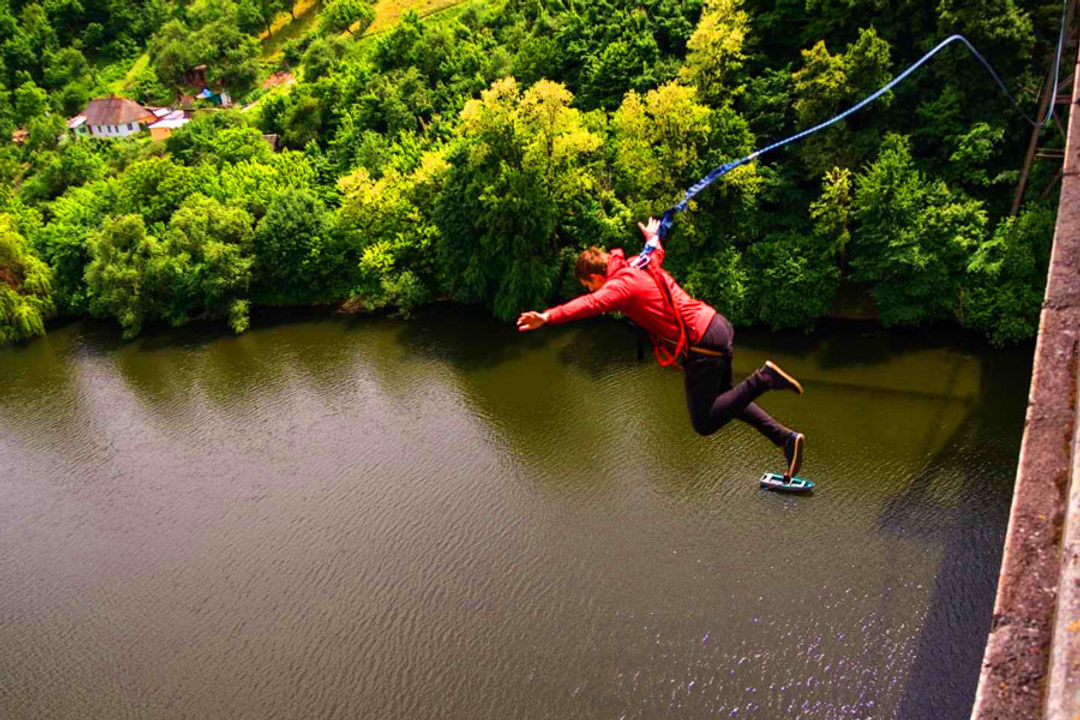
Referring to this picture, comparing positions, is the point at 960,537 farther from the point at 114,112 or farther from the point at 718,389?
the point at 114,112

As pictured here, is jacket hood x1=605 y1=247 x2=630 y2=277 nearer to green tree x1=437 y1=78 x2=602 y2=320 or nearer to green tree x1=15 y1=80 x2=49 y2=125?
green tree x1=437 y1=78 x2=602 y2=320

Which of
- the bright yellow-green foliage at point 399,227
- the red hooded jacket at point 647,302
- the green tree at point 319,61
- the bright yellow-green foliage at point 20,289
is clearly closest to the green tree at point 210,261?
the bright yellow-green foliage at point 399,227

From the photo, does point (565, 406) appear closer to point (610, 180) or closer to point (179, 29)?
point (610, 180)

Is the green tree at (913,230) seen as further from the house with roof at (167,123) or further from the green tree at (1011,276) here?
the house with roof at (167,123)

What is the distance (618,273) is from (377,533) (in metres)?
10.9

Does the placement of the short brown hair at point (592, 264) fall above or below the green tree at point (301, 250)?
above

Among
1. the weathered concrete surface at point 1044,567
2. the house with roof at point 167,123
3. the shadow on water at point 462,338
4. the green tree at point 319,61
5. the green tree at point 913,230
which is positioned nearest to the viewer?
the weathered concrete surface at point 1044,567

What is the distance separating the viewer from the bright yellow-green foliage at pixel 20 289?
27.5 meters

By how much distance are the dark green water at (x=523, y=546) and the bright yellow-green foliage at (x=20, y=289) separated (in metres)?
9.04

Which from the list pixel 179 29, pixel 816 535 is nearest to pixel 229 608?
pixel 816 535

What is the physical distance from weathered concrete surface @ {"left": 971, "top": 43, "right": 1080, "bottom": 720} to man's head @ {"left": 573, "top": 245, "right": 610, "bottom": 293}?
9.78ft

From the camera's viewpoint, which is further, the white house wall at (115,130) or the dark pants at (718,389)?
the white house wall at (115,130)

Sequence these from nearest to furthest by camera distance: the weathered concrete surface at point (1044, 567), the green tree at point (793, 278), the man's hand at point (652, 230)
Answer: the weathered concrete surface at point (1044, 567), the man's hand at point (652, 230), the green tree at point (793, 278)

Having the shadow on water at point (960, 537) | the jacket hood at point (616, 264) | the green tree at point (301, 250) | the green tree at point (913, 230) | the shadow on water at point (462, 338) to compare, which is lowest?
the shadow on water at point (960, 537)
